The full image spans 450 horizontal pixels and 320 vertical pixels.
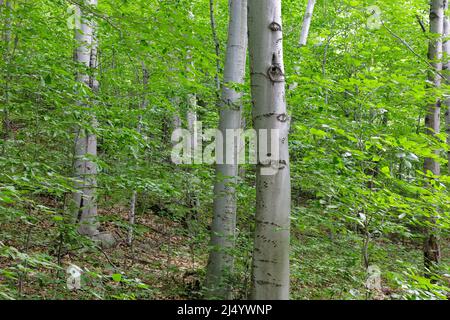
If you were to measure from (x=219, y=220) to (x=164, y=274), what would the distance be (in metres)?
2.28

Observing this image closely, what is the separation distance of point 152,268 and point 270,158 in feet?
17.0

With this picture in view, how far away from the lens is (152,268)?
7008mm

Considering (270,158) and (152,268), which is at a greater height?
(270,158)

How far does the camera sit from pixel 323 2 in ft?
37.3

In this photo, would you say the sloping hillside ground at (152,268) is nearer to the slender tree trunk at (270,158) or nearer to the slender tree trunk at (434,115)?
the slender tree trunk at (434,115)

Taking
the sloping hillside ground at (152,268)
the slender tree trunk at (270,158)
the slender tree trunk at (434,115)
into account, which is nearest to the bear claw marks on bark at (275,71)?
the slender tree trunk at (270,158)

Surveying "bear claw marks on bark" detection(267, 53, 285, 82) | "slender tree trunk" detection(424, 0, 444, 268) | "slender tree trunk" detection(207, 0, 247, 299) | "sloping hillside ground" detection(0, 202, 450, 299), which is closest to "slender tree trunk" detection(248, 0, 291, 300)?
"bear claw marks on bark" detection(267, 53, 285, 82)

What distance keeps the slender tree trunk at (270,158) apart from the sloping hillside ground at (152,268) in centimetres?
83

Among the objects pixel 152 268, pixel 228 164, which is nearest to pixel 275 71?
pixel 228 164

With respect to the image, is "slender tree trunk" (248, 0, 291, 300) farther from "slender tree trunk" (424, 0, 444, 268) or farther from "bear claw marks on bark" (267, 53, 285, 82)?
"slender tree trunk" (424, 0, 444, 268)

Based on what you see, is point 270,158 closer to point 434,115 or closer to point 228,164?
point 228,164

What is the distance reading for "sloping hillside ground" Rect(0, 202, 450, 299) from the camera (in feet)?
9.18
